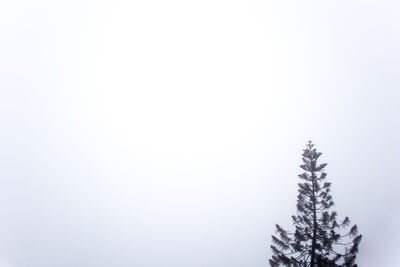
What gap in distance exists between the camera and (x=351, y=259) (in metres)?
17.1

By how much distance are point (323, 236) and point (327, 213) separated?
1396 millimetres

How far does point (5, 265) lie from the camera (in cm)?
9375

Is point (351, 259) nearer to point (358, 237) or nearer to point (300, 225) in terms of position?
point (358, 237)

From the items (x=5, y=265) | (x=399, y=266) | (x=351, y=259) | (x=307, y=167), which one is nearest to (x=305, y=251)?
(x=351, y=259)

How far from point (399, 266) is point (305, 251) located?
26947 millimetres

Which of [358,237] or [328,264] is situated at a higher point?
[358,237]

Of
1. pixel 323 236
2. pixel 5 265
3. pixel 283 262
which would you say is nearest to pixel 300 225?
pixel 323 236

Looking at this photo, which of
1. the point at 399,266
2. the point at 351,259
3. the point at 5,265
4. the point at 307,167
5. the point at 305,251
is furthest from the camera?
the point at 5,265

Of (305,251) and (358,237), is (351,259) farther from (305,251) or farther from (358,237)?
(305,251)

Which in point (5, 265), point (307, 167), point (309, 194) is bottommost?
point (5, 265)

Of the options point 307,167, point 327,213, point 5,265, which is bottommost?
point 5,265

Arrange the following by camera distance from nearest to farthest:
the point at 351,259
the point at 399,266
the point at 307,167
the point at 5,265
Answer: the point at 351,259 < the point at 307,167 < the point at 399,266 < the point at 5,265

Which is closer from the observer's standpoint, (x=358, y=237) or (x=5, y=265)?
(x=358, y=237)

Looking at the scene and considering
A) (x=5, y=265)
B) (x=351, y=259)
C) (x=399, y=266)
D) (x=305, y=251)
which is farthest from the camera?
(x=5, y=265)
